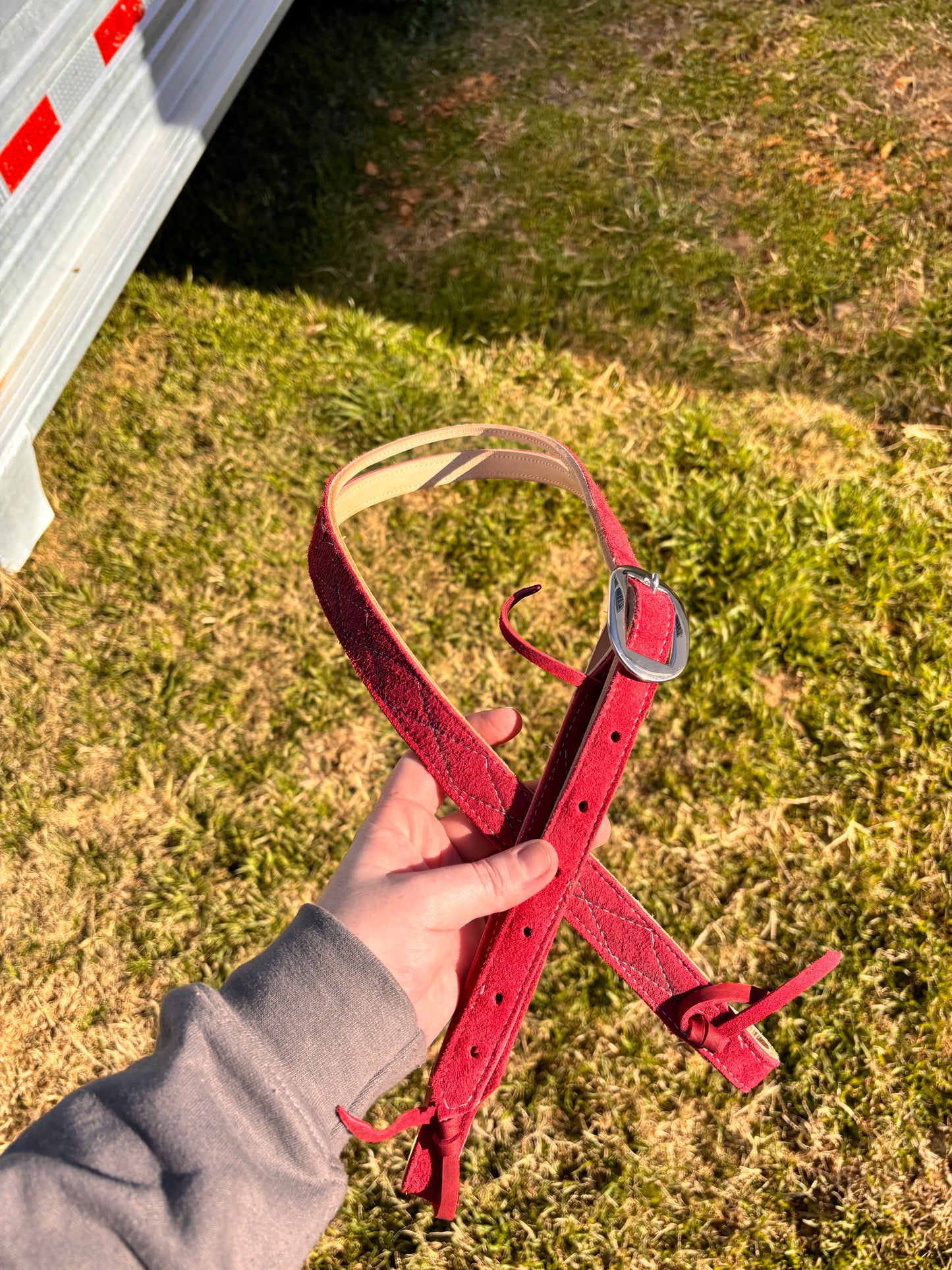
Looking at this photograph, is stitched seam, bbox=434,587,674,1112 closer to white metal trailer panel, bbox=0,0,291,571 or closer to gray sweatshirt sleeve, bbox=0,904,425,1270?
gray sweatshirt sleeve, bbox=0,904,425,1270

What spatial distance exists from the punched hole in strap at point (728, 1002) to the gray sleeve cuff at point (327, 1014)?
2.07 feet

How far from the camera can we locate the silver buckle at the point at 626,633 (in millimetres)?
1939

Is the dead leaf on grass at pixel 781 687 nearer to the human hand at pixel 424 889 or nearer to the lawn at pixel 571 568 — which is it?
the lawn at pixel 571 568

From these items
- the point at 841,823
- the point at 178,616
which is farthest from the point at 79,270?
the point at 841,823

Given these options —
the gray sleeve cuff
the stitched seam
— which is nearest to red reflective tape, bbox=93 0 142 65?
the stitched seam

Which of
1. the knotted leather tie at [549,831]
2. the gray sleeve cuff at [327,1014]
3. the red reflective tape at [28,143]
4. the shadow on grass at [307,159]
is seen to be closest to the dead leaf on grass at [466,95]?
the shadow on grass at [307,159]

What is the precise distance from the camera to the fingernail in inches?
76.5

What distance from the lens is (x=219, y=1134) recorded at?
149 cm

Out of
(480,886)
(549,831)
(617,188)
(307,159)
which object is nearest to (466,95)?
(307,159)

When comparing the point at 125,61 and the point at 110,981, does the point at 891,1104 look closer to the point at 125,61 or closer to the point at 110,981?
the point at 110,981

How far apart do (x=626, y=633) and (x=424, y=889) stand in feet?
2.33

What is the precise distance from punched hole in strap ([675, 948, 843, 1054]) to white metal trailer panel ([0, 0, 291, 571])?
8.23 ft

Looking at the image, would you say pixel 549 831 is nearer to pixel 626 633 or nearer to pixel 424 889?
pixel 424 889

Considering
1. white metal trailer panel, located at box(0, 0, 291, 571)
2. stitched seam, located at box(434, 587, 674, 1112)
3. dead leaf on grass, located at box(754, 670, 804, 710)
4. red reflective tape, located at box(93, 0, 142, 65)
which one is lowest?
dead leaf on grass, located at box(754, 670, 804, 710)
